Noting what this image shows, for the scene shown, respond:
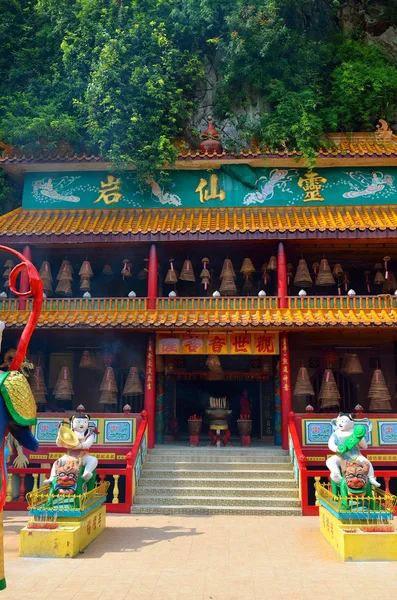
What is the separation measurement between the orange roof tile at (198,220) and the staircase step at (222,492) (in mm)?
6022

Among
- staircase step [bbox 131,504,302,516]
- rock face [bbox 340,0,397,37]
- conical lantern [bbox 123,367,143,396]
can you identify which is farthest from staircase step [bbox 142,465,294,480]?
rock face [bbox 340,0,397,37]

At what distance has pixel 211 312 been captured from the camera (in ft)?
42.5

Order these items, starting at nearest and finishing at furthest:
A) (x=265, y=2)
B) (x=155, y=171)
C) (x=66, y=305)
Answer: (x=66, y=305)
(x=155, y=171)
(x=265, y=2)

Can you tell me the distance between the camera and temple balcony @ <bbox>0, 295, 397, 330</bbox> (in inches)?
481

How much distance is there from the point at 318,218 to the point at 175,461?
23.2 feet

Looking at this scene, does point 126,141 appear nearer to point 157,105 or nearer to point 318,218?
point 157,105

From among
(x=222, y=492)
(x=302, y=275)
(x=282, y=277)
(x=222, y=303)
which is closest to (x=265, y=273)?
(x=302, y=275)

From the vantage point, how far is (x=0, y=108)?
18203 mm

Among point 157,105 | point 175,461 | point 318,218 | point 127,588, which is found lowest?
point 127,588

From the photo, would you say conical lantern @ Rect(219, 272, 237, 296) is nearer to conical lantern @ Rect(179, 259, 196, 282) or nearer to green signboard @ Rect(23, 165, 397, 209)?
conical lantern @ Rect(179, 259, 196, 282)

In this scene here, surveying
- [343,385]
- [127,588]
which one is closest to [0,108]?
[343,385]

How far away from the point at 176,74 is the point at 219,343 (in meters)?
9.71

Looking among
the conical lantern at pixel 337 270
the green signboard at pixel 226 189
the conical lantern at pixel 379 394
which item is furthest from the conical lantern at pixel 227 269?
the conical lantern at pixel 379 394

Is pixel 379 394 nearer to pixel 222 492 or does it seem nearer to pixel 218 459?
pixel 218 459
